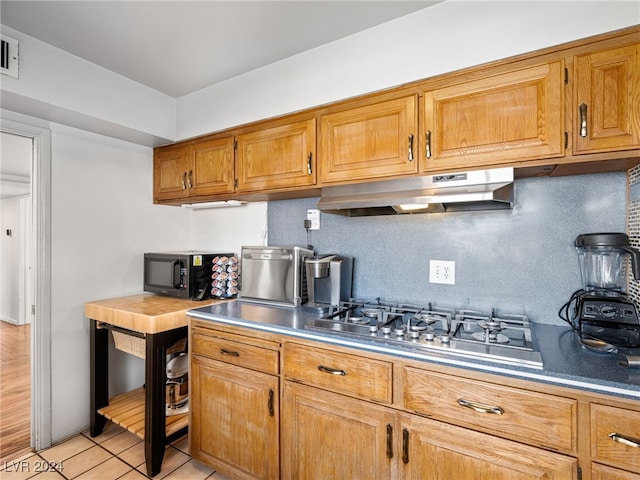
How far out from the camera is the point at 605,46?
4.01 feet

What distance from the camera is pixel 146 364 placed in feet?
6.00

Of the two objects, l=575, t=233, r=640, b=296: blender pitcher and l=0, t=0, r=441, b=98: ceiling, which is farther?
l=0, t=0, r=441, b=98: ceiling

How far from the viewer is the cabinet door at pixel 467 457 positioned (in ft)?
3.38

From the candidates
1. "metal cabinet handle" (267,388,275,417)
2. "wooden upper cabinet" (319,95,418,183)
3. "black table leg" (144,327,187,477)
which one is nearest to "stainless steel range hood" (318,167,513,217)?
"wooden upper cabinet" (319,95,418,183)

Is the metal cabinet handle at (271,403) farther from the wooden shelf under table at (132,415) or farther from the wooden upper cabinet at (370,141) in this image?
the wooden upper cabinet at (370,141)

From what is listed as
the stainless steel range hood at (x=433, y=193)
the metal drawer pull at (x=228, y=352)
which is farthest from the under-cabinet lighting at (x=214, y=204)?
the metal drawer pull at (x=228, y=352)

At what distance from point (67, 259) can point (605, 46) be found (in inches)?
119

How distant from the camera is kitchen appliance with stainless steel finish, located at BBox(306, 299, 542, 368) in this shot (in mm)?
1157

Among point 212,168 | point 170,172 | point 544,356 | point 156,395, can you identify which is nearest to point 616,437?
point 544,356

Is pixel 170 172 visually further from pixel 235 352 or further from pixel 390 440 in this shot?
pixel 390 440

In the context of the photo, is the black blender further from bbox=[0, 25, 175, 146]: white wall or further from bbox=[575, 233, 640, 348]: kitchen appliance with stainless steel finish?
bbox=[0, 25, 175, 146]: white wall

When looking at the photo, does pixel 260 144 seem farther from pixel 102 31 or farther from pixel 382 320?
pixel 382 320

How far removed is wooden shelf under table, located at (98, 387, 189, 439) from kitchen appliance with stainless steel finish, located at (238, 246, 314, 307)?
2.77ft

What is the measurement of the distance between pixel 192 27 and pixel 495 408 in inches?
84.4
